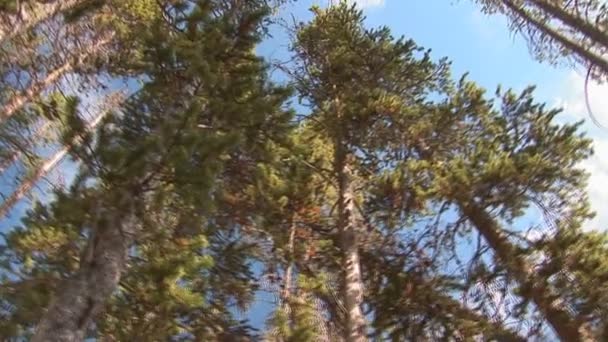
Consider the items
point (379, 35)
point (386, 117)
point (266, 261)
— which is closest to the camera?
point (266, 261)

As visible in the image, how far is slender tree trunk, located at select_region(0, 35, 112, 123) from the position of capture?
12.7 m

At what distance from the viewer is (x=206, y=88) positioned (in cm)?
812

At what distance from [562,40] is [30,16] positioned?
26.5 ft

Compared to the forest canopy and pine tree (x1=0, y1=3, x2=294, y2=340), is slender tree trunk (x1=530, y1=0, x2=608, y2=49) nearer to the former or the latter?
the forest canopy

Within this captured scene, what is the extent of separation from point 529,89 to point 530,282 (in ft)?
13.1

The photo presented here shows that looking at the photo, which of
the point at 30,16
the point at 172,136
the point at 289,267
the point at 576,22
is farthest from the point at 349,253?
the point at 30,16

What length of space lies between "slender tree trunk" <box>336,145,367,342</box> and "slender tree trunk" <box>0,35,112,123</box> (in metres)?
5.93

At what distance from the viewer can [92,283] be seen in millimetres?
6773

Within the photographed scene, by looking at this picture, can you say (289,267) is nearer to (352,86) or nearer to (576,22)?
(352,86)

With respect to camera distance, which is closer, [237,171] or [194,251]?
[194,251]

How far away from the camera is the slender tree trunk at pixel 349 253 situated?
28.8 feet

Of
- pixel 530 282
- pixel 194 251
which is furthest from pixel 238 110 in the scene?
pixel 530 282

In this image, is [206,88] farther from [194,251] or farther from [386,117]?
[386,117]

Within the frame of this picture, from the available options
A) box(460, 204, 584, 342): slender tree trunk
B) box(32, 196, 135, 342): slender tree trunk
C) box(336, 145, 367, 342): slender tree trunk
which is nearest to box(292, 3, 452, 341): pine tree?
box(336, 145, 367, 342): slender tree trunk
